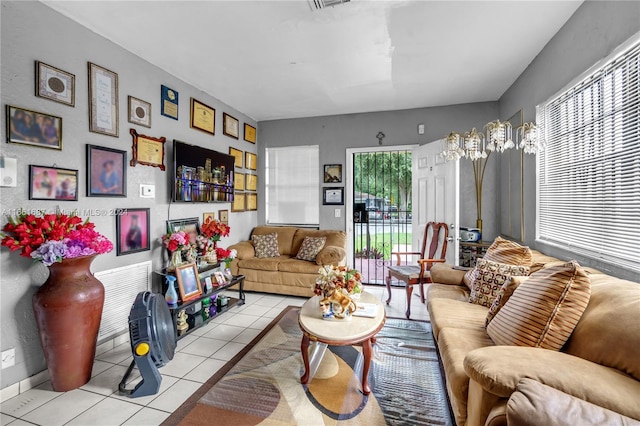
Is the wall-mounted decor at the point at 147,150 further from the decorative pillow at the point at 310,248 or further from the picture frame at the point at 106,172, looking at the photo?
the decorative pillow at the point at 310,248

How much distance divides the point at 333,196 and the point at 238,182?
1543 millimetres

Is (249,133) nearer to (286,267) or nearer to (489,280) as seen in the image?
(286,267)

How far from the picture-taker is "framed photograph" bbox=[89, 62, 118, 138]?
234 centimetres

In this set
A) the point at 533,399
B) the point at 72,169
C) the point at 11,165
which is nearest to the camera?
the point at 533,399

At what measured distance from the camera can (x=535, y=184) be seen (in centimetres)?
279

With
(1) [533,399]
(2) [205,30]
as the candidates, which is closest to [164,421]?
(1) [533,399]

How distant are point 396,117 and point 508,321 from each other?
11.6 ft

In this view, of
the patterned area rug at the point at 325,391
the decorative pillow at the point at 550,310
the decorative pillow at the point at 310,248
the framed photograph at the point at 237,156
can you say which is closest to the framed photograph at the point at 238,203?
the framed photograph at the point at 237,156

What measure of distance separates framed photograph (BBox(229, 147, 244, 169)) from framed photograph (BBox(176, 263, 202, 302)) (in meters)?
1.99

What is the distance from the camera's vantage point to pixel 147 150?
9.41 feet

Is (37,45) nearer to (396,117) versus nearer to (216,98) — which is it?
(216,98)

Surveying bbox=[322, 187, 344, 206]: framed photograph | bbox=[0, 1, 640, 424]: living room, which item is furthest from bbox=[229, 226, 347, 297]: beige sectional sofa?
bbox=[322, 187, 344, 206]: framed photograph

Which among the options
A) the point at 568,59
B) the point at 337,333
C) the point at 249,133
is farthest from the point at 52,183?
the point at 568,59

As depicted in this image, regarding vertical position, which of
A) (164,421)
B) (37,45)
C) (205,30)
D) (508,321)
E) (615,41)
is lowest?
(164,421)
